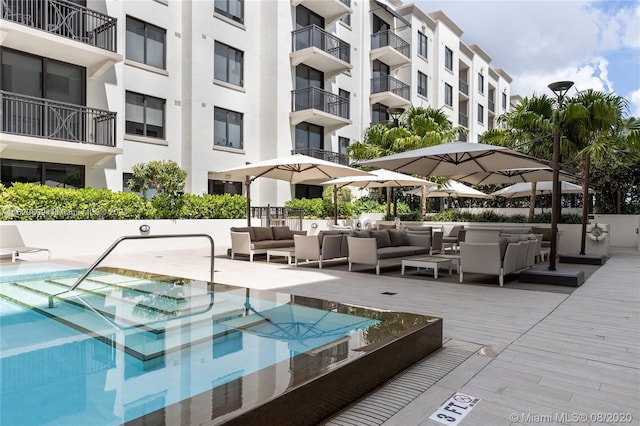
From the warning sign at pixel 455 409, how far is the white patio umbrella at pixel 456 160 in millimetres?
6307

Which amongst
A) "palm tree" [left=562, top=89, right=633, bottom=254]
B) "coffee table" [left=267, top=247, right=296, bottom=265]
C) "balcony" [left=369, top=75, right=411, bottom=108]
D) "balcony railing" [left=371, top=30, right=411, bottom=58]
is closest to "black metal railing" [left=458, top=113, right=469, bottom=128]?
"balcony" [left=369, top=75, right=411, bottom=108]

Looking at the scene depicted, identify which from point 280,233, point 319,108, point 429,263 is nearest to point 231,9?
point 319,108

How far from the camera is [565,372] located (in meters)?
3.80

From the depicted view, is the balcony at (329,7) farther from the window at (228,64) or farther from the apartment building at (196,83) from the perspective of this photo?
the window at (228,64)

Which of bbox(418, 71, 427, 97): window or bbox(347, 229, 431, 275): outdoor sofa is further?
bbox(418, 71, 427, 97): window

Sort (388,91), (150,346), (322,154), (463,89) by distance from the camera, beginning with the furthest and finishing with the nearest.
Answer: (463,89) < (388,91) < (322,154) < (150,346)

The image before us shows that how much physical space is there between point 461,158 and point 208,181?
457 inches

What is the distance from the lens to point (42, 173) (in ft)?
47.0

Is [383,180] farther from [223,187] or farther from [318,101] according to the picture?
[318,101]

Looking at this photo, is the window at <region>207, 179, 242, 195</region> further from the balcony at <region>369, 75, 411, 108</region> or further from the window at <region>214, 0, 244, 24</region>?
the balcony at <region>369, 75, 411, 108</region>

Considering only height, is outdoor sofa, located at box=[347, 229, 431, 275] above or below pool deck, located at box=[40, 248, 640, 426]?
above

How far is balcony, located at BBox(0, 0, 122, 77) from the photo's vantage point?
12992 millimetres

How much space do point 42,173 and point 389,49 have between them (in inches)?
769

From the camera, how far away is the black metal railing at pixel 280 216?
19016mm
